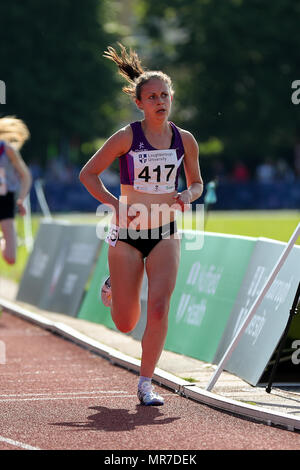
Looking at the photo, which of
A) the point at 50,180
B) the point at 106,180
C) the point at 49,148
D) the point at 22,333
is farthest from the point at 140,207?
the point at 49,148

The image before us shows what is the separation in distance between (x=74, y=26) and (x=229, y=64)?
924 cm

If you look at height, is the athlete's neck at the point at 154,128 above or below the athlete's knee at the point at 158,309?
above

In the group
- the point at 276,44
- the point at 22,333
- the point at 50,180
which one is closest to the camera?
the point at 22,333

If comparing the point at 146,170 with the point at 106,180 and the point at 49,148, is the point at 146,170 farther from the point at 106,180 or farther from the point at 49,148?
the point at 49,148

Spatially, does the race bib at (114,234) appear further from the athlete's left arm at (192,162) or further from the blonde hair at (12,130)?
the blonde hair at (12,130)

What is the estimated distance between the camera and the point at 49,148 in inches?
2207

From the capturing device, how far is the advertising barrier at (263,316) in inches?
326

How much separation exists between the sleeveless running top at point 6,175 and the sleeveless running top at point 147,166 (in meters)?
4.72

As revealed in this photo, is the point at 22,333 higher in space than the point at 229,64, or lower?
lower

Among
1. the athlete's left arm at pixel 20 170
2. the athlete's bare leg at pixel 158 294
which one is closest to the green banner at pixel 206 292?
the athlete's bare leg at pixel 158 294

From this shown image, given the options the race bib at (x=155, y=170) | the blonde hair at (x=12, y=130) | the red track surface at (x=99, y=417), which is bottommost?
the red track surface at (x=99, y=417)
